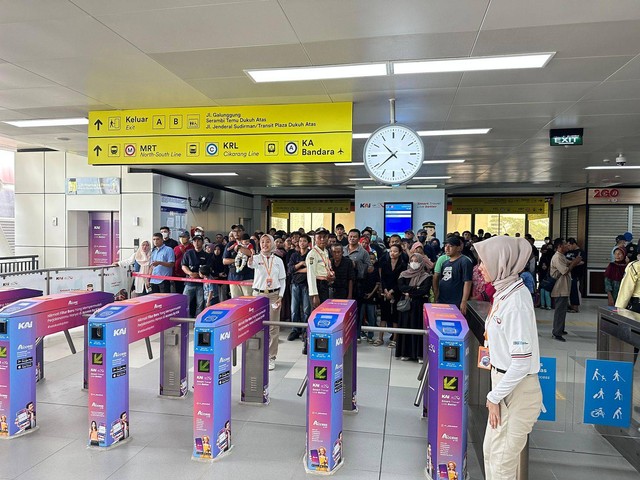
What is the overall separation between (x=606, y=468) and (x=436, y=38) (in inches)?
131

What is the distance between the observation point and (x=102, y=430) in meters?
3.27

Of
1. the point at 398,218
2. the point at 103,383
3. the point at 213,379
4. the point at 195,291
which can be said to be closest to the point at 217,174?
the point at 195,291

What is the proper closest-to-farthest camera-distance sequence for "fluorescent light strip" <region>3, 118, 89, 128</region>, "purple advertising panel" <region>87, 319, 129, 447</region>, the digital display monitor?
1. "purple advertising panel" <region>87, 319, 129, 447</region>
2. "fluorescent light strip" <region>3, 118, 89, 128</region>
3. the digital display monitor

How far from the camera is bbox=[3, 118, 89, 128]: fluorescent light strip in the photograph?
20.1 feet

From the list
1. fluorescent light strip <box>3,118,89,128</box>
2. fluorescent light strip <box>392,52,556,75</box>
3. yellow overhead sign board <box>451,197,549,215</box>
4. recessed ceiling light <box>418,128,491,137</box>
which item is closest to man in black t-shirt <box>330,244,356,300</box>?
recessed ceiling light <box>418,128,491,137</box>

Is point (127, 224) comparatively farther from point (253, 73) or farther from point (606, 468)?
point (606, 468)

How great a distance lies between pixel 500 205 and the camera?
15.4m

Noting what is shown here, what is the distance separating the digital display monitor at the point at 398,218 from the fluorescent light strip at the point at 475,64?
10.3m

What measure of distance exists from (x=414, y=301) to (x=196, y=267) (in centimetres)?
377

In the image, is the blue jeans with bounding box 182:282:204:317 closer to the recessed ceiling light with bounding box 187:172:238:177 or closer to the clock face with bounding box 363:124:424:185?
the clock face with bounding box 363:124:424:185

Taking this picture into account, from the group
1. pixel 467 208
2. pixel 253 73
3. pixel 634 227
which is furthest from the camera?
pixel 467 208

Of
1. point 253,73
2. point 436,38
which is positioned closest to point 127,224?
point 253,73

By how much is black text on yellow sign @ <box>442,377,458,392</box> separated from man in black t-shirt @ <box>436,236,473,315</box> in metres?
2.34

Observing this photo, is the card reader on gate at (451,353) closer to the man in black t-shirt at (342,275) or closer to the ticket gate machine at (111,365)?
the ticket gate machine at (111,365)
